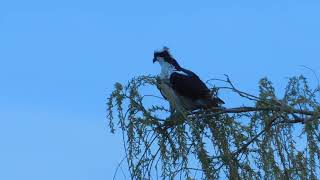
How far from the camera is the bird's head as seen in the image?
7.84m

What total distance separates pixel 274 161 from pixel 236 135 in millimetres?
234

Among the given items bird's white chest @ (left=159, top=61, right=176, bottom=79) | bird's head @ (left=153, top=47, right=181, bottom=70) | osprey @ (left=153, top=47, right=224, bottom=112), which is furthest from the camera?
bird's head @ (left=153, top=47, right=181, bottom=70)

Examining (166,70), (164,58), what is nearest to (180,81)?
(166,70)

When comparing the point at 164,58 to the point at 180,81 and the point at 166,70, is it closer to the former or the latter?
the point at 166,70

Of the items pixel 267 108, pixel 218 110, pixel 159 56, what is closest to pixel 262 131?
pixel 267 108

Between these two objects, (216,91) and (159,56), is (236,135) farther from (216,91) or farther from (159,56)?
(159,56)

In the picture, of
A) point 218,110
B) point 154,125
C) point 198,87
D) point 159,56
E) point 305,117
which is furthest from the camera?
point 159,56

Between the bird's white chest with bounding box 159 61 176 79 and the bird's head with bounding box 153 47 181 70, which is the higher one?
the bird's head with bounding box 153 47 181 70

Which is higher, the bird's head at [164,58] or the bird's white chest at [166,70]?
the bird's head at [164,58]

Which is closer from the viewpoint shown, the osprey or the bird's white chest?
the osprey

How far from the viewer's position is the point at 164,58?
7.95 m

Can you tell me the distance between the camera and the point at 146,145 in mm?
3857

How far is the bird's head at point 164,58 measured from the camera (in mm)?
7843

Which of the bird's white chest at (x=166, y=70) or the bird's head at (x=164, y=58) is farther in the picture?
the bird's head at (x=164, y=58)
